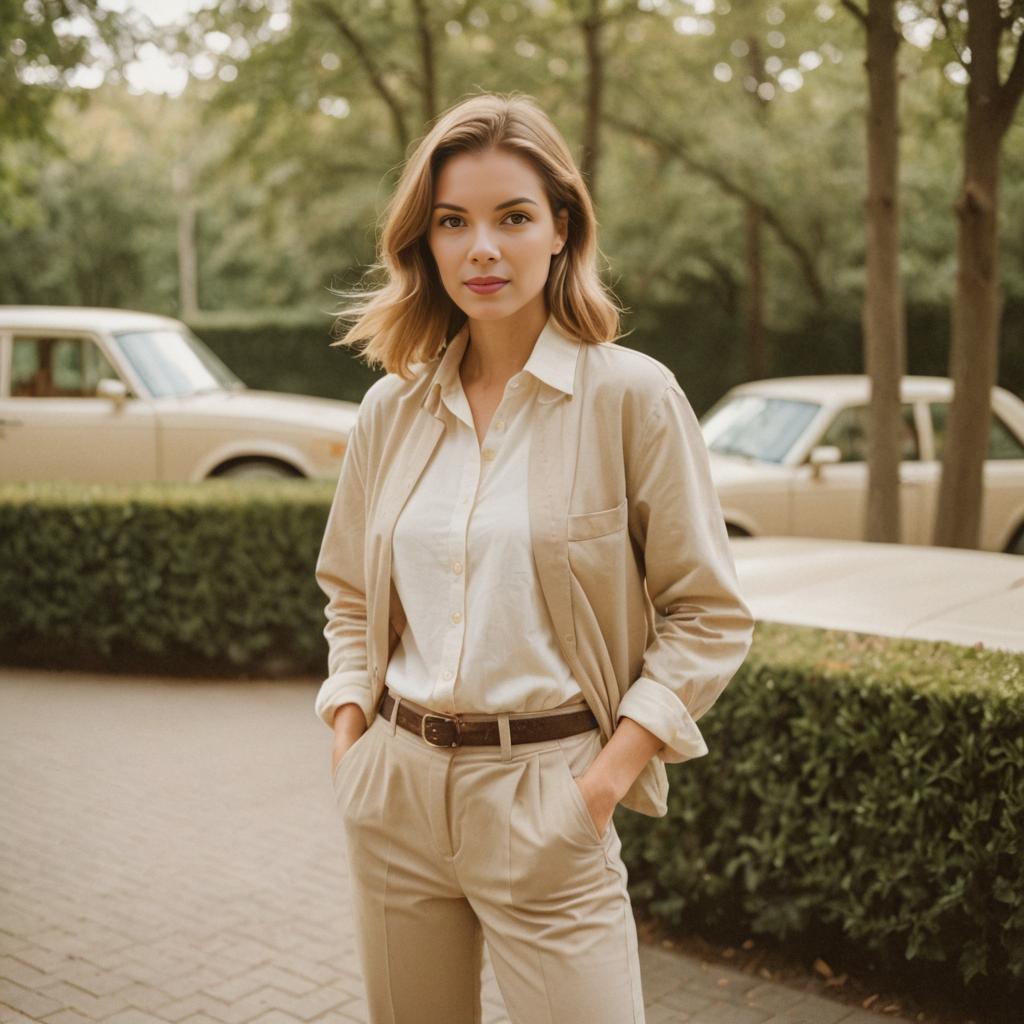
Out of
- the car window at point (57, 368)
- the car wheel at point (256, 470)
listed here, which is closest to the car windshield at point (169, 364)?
the car window at point (57, 368)

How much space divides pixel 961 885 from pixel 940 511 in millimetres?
4215

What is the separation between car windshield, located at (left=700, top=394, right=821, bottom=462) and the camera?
376 inches

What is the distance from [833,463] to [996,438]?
1376 millimetres

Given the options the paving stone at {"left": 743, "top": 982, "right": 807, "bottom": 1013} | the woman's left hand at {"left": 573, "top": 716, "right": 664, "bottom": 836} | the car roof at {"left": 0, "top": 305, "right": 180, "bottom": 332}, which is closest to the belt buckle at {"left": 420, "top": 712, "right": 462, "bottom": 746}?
the woman's left hand at {"left": 573, "top": 716, "right": 664, "bottom": 836}

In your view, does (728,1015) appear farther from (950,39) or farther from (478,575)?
(950,39)

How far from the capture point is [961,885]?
3.53 m

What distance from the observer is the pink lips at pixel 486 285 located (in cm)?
225

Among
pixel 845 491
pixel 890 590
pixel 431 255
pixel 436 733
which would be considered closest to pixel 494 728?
pixel 436 733

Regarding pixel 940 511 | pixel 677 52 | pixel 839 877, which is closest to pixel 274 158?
pixel 677 52

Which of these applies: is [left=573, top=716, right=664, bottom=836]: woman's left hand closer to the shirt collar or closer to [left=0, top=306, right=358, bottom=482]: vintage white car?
the shirt collar

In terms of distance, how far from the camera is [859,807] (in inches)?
147

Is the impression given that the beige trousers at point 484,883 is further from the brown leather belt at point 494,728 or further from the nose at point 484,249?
the nose at point 484,249

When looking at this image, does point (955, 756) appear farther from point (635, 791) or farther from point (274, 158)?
point (274, 158)

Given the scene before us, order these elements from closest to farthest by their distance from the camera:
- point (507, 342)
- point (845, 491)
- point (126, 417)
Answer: point (507, 342)
point (845, 491)
point (126, 417)
